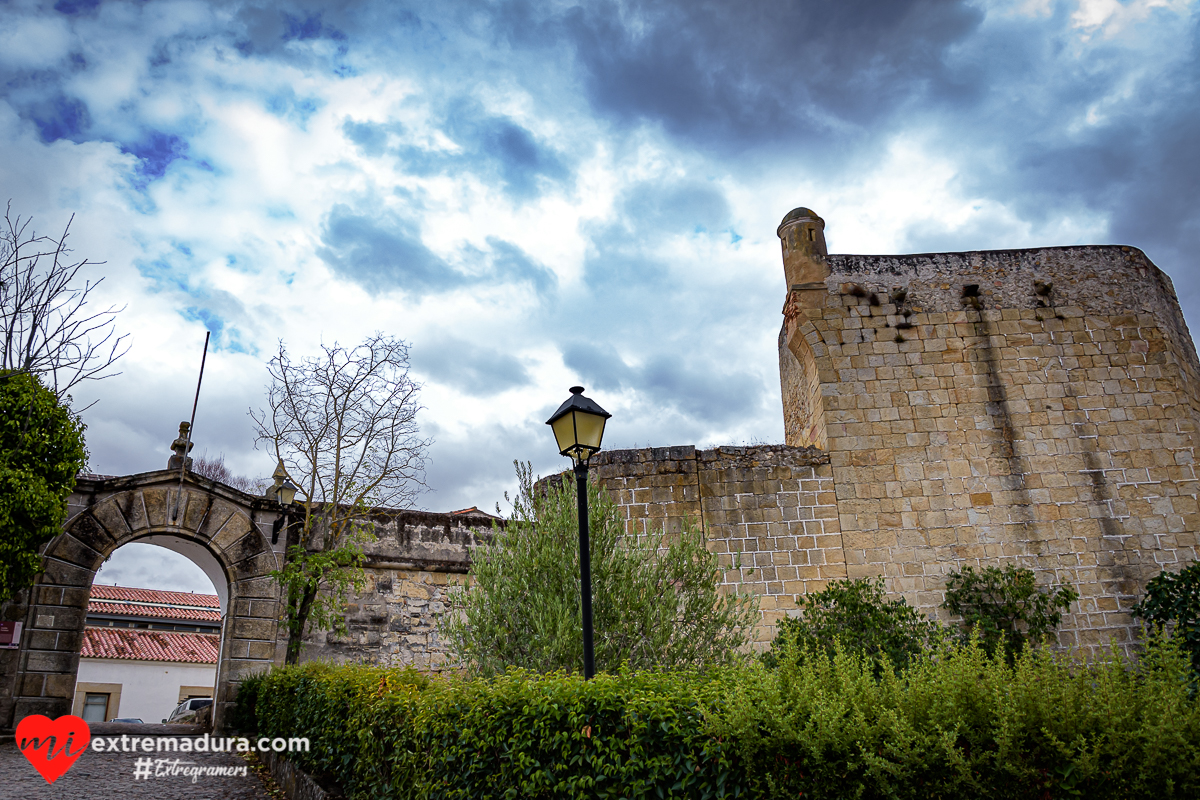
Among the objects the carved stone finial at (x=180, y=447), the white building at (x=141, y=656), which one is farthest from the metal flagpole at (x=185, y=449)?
the white building at (x=141, y=656)

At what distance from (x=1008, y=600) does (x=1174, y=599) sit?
2039 mm

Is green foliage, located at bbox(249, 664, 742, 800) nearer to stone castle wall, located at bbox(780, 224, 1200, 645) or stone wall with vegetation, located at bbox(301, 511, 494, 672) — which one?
stone wall with vegetation, located at bbox(301, 511, 494, 672)

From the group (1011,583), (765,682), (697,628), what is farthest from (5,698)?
(1011,583)

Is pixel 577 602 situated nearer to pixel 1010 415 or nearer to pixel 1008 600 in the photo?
pixel 1008 600

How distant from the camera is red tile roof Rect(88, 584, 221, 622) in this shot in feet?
84.9

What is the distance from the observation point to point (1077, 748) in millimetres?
2447

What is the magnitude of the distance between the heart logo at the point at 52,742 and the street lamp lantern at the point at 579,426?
5545 millimetres

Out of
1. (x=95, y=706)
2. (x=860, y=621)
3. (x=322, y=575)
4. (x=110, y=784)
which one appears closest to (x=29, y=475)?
(x=322, y=575)

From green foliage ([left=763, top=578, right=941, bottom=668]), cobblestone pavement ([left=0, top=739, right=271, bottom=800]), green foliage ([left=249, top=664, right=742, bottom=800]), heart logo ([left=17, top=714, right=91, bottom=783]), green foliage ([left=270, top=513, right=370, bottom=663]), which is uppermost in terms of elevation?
green foliage ([left=270, top=513, right=370, bottom=663])

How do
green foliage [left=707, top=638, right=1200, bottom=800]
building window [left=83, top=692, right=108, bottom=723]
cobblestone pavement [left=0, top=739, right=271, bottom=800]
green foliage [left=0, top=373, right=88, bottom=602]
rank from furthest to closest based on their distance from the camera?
building window [left=83, top=692, right=108, bottom=723]
green foliage [left=0, top=373, right=88, bottom=602]
cobblestone pavement [left=0, top=739, right=271, bottom=800]
green foliage [left=707, top=638, right=1200, bottom=800]

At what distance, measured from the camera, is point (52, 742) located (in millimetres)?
7707

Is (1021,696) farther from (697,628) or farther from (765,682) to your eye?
(697,628)

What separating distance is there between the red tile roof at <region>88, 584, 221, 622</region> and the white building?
0.03 meters

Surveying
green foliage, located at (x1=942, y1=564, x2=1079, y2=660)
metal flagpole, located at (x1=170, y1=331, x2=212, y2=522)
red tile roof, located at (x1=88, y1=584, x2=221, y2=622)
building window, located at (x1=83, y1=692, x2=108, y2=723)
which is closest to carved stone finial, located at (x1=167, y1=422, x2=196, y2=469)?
metal flagpole, located at (x1=170, y1=331, x2=212, y2=522)
